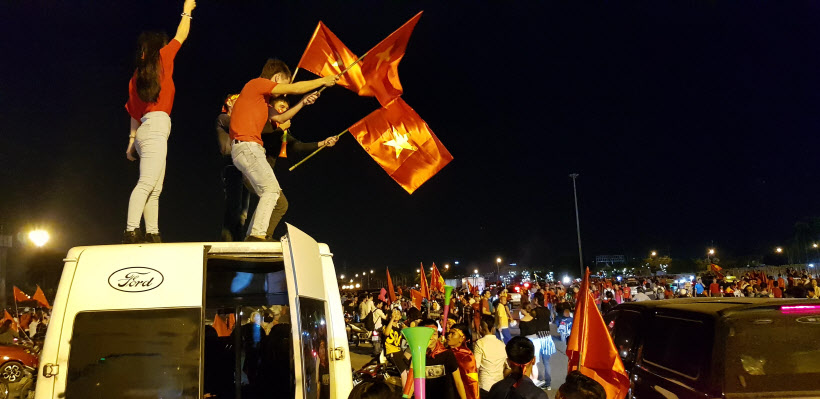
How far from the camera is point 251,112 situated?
4.73m

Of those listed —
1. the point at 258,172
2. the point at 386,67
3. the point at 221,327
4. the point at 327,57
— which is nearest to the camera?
the point at 258,172

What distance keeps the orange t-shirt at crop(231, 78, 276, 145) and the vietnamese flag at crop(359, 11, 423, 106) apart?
2.10 metres

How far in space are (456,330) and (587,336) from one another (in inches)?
62.8

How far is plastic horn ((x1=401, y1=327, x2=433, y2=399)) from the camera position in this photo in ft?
11.8

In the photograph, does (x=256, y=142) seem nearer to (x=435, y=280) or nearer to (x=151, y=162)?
(x=151, y=162)

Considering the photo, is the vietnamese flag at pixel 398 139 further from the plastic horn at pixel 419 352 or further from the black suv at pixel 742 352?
the plastic horn at pixel 419 352

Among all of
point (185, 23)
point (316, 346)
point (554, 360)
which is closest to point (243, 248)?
point (316, 346)

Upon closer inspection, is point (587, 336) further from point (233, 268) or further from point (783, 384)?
point (233, 268)

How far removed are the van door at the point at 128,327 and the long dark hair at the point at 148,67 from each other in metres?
1.69

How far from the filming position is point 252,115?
15.5 ft

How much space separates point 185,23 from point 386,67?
2572mm

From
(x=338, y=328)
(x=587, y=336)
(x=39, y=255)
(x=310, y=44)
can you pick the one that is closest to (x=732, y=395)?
(x=587, y=336)

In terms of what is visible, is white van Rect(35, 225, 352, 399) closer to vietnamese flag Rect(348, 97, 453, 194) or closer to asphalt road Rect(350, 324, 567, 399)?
vietnamese flag Rect(348, 97, 453, 194)

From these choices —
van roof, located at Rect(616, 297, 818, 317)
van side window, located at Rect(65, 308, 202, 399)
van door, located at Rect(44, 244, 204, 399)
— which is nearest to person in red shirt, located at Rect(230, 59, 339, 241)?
van door, located at Rect(44, 244, 204, 399)
